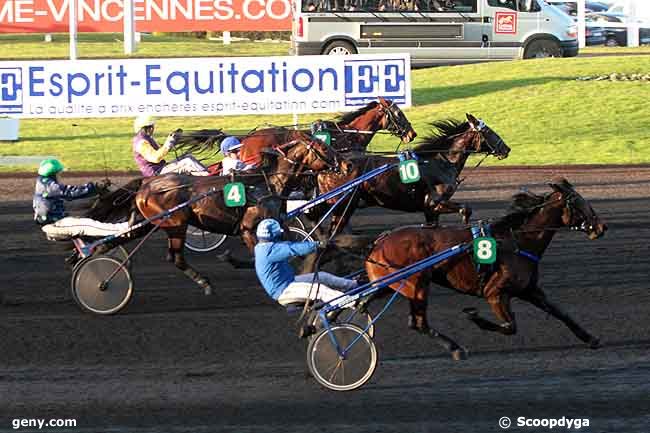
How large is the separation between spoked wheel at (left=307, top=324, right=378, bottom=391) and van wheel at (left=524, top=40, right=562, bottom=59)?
773 inches

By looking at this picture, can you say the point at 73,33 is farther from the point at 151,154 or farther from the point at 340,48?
the point at 151,154

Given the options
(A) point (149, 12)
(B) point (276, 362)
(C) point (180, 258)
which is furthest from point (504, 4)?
(B) point (276, 362)

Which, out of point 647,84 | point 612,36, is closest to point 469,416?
point 647,84

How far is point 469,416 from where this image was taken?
23.4ft

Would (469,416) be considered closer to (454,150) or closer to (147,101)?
(454,150)

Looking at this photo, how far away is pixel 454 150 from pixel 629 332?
3504 millimetres

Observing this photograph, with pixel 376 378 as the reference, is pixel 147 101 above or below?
above

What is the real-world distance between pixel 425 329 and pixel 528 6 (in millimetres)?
18328

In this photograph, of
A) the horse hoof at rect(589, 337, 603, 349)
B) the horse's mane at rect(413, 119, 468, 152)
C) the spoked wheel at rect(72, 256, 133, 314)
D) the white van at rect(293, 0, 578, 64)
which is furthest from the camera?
the white van at rect(293, 0, 578, 64)

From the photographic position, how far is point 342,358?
7.59 metres

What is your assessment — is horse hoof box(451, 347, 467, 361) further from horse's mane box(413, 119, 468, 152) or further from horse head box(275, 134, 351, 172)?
horse's mane box(413, 119, 468, 152)

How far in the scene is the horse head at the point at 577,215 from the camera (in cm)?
842

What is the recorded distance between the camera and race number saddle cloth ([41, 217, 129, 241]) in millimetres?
10180

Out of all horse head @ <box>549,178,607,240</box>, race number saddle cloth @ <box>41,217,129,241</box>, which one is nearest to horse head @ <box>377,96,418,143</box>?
race number saddle cloth @ <box>41,217,129,241</box>
